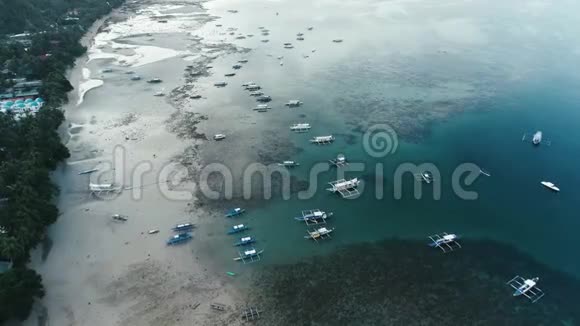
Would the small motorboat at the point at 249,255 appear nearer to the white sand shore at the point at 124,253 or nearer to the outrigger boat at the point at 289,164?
the white sand shore at the point at 124,253

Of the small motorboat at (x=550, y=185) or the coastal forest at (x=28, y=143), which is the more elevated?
the coastal forest at (x=28, y=143)

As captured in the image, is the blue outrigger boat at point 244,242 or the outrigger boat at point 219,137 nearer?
the blue outrigger boat at point 244,242

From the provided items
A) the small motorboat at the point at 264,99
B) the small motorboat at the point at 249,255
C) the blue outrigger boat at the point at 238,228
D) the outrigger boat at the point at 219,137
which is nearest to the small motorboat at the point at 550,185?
the small motorboat at the point at 249,255

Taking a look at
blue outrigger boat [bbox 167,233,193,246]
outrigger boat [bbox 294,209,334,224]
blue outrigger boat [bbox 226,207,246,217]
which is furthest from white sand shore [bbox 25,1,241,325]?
outrigger boat [bbox 294,209,334,224]

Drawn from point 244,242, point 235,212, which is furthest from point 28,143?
point 244,242

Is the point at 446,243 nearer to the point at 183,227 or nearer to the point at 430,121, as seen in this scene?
the point at 430,121

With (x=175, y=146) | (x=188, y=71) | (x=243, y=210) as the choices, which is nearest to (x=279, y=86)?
(x=188, y=71)
